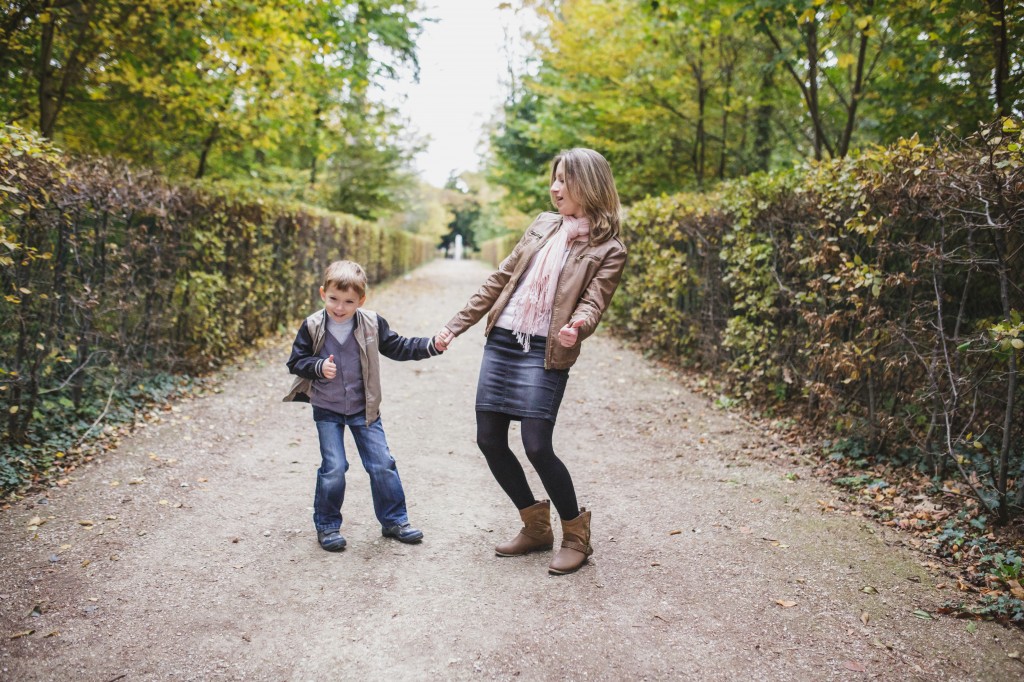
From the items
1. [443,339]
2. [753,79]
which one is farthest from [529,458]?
[753,79]

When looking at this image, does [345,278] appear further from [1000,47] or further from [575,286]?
[1000,47]

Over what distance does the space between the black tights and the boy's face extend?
96 cm

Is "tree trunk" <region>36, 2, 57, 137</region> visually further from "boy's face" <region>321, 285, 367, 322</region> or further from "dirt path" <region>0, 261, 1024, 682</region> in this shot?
"boy's face" <region>321, 285, 367, 322</region>

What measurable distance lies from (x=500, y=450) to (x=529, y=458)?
187 millimetres

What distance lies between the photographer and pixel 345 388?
3.82 m

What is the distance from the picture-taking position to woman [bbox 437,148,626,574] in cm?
339

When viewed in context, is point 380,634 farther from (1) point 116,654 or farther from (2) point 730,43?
(2) point 730,43

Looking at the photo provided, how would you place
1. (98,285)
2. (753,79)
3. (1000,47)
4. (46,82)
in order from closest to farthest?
1. (98,285)
2. (1000,47)
3. (46,82)
4. (753,79)

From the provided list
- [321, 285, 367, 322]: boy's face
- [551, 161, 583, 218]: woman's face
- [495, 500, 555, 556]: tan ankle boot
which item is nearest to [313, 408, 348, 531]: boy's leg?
[321, 285, 367, 322]: boy's face

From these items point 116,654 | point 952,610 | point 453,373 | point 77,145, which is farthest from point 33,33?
point 952,610

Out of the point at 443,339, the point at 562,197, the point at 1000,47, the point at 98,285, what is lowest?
the point at 443,339

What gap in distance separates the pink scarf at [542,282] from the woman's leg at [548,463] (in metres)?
0.40

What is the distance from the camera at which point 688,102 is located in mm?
12805

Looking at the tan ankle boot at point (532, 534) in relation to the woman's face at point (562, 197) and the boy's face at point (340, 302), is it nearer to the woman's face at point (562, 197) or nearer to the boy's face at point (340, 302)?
the boy's face at point (340, 302)
